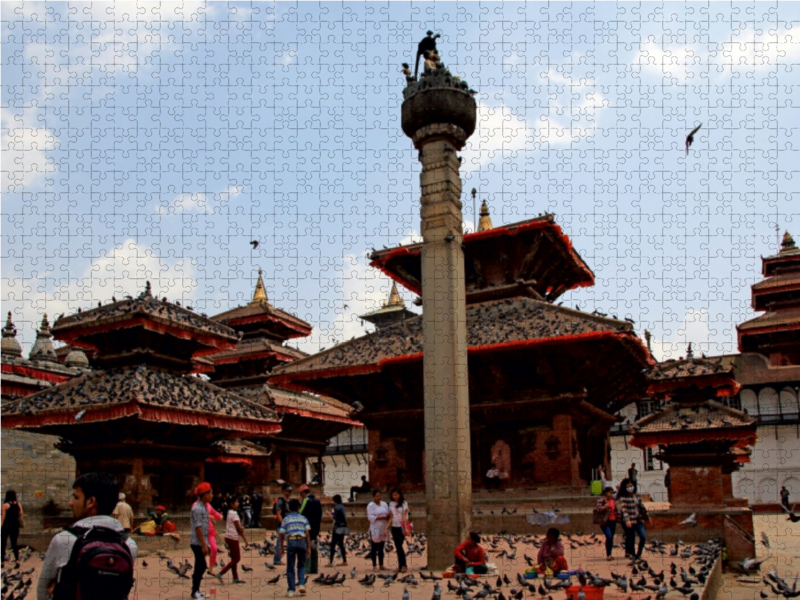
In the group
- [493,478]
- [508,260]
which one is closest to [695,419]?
[493,478]

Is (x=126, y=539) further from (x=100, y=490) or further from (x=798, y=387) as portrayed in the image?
(x=798, y=387)

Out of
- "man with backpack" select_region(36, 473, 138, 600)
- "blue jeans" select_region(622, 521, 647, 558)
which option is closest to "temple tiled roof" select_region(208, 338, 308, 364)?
"blue jeans" select_region(622, 521, 647, 558)

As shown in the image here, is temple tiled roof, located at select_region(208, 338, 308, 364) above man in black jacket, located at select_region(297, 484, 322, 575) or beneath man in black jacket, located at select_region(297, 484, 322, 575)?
above

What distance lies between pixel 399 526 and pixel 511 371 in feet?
39.0

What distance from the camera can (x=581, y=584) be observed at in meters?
9.95

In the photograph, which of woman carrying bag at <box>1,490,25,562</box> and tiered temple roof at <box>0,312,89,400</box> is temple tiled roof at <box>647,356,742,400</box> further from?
tiered temple roof at <box>0,312,89,400</box>

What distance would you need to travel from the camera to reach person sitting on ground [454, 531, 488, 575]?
1208cm

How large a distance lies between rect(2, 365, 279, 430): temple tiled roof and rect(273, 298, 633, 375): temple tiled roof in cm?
531

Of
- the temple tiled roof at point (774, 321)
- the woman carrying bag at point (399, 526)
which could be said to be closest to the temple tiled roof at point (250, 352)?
the woman carrying bag at point (399, 526)

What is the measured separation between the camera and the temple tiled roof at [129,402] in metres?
18.8

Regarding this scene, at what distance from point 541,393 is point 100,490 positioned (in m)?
20.4

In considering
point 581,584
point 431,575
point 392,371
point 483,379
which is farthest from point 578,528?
point 581,584

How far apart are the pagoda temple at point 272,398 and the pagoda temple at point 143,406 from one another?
352 inches

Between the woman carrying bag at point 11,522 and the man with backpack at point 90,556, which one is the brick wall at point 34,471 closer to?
the woman carrying bag at point 11,522
